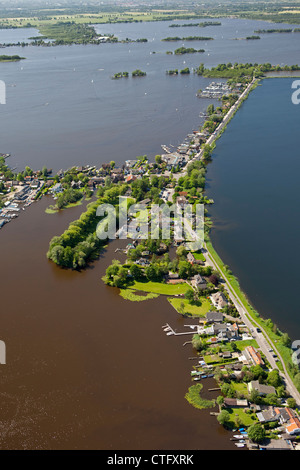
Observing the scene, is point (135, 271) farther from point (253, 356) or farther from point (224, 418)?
point (224, 418)

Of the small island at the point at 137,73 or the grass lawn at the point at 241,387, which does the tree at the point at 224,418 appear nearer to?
the grass lawn at the point at 241,387

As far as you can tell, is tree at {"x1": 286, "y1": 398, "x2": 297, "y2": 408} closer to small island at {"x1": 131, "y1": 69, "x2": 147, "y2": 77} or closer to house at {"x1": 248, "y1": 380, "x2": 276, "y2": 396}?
house at {"x1": 248, "y1": 380, "x2": 276, "y2": 396}

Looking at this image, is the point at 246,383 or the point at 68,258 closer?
the point at 246,383

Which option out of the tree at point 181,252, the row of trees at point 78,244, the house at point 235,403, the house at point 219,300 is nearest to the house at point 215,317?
the house at point 219,300

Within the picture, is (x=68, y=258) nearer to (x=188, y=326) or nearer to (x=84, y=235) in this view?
(x=84, y=235)

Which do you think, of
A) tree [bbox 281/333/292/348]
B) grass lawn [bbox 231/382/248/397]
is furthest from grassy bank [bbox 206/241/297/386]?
grass lawn [bbox 231/382/248/397]

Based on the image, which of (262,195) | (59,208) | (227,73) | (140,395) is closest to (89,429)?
(140,395)

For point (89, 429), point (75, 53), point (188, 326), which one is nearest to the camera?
point (89, 429)
